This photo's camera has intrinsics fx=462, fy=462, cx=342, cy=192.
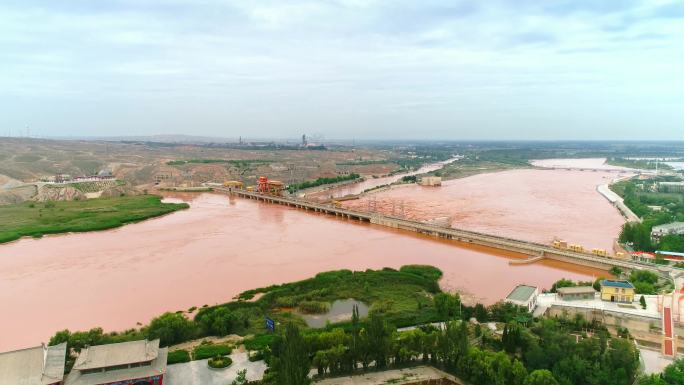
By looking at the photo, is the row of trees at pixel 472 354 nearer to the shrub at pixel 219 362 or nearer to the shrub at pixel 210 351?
the shrub at pixel 219 362

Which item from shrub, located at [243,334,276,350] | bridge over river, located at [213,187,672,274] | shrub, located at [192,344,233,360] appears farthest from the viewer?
bridge over river, located at [213,187,672,274]

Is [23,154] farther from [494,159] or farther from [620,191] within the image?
A: [494,159]

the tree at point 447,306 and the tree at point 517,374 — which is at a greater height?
the tree at point 517,374

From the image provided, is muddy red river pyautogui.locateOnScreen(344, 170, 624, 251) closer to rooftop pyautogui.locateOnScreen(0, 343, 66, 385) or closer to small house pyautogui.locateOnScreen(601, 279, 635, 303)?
small house pyautogui.locateOnScreen(601, 279, 635, 303)

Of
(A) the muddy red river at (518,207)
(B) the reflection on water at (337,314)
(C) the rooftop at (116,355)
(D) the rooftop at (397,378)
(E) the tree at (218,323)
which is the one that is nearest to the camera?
(C) the rooftop at (116,355)

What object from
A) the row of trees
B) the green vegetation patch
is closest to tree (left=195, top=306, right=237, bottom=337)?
the row of trees

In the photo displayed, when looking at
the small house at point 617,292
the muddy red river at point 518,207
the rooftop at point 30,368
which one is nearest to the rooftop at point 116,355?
the rooftop at point 30,368

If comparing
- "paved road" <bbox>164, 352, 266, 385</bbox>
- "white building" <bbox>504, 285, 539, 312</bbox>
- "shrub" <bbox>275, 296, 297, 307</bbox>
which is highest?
"white building" <bbox>504, 285, 539, 312</bbox>
